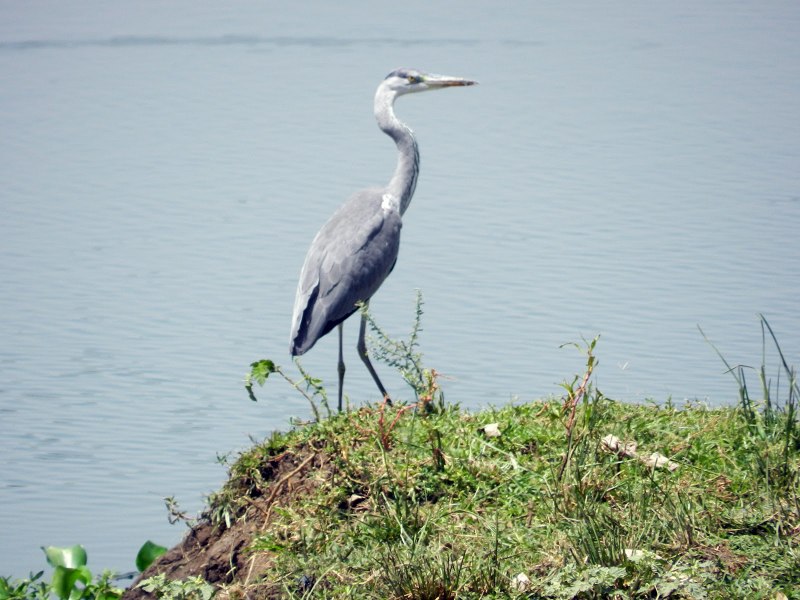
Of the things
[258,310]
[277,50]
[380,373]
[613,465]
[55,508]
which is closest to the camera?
[613,465]

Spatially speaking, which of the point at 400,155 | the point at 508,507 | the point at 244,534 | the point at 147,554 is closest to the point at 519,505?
the point at 508,507

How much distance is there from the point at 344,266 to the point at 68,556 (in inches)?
88.4

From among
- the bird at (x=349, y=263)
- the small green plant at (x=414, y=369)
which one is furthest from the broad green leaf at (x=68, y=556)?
the bird at (x=349, y=263)

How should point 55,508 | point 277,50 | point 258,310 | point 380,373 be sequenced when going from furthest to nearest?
point 277,50 → point 258,310 → point 380,373 → point 55,508

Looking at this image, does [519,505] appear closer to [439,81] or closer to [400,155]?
[400,155]

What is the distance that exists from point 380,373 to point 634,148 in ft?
16.6

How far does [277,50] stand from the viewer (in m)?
17.0

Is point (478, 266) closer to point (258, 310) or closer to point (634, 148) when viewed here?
point (258, 310)

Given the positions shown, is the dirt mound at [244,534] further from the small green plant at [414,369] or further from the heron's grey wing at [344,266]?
the heron's grey wing at [344,266]

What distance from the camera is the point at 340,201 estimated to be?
34.8 ft

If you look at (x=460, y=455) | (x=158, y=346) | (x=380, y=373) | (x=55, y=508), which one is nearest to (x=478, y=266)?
(x=380, y=373)

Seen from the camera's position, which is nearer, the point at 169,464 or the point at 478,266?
the point at 169,464

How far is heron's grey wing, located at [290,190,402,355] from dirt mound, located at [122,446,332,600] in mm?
1618

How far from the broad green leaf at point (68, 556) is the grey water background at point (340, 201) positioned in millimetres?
610
